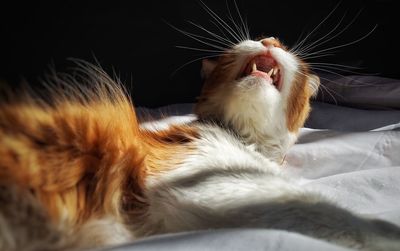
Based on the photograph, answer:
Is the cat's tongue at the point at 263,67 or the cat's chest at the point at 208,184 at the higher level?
the cat's tongue at the point at 263,67

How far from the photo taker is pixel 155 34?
6.35 ft

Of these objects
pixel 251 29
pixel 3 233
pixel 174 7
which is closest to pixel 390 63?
pixel 251 29

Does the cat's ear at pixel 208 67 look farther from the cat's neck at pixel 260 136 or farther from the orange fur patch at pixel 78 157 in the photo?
the orange fur patch at pixel 78 157

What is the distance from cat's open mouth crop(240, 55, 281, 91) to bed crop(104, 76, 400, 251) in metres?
0.30

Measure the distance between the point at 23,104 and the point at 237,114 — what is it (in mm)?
536

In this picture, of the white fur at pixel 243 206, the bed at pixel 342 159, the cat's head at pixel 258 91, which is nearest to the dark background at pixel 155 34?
the bed at pixel 342 159

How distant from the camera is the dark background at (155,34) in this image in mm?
1696

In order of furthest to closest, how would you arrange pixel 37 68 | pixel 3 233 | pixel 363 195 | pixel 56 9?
pixel 56 9, pixel 37 68, pixel 363 195, pixel 3 233

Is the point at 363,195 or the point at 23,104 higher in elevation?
the point at 23,104

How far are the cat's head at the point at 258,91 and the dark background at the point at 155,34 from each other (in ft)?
2.20

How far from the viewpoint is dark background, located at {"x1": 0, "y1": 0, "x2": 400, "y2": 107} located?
170 centimetres

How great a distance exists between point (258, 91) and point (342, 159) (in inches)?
17.3

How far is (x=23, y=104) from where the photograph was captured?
33.9 inches

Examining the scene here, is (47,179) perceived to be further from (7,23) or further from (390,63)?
(390,63)
